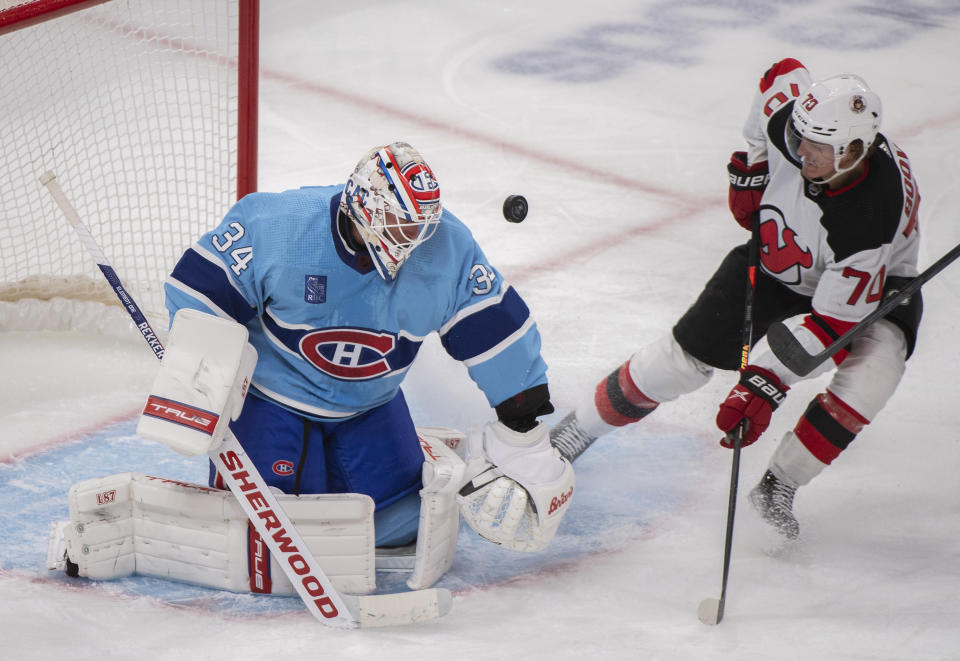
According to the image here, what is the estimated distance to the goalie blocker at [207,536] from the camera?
7.86 ft

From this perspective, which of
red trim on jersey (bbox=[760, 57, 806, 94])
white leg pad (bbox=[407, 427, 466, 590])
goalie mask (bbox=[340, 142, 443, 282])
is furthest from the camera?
red trim on jersey (bbox=[760, 57, 806, 94])

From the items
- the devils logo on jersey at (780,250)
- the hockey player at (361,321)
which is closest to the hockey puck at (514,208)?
the hockey player at (361,321)

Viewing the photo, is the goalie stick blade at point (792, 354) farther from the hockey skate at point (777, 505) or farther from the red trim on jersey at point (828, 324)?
the hockey skate at point (777, 505)

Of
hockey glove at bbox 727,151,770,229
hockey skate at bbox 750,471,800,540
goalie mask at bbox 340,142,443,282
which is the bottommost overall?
hockey skate at bbox 750,471,800,540

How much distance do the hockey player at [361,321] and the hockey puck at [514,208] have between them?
428 mm

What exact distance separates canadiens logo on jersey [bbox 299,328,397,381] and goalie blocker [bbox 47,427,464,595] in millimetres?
242

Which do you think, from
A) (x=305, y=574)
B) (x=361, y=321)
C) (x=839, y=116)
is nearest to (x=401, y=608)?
(x=305, y=574)

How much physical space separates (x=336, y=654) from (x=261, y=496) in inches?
12.8

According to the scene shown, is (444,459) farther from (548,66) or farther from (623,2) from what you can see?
(623,2)

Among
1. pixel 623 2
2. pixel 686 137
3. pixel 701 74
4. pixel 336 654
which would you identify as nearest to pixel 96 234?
pixel 336 654

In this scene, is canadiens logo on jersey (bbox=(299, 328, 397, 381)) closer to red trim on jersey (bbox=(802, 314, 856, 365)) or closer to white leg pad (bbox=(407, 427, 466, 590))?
white leg pad (bbox=(407, 427, 466, 590))

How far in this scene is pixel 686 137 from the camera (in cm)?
516

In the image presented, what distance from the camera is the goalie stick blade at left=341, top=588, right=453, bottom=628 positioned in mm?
2311

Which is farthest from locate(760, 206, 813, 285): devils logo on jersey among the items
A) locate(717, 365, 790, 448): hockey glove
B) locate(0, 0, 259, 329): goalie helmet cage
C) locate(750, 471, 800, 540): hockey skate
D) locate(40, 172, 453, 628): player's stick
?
locate(0, 0, 259, 329): goalie helmet cage
